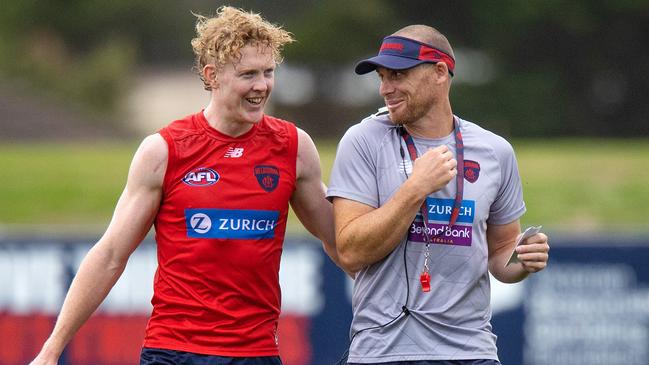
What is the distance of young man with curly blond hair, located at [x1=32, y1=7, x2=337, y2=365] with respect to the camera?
4.69 metres

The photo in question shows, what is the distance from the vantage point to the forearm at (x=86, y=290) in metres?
4.77

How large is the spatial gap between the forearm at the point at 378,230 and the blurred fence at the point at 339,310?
5.20m

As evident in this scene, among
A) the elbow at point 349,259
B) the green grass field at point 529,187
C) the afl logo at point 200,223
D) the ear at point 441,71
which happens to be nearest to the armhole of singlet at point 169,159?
the afl logo at point 200,223

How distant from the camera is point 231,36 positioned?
A: 15.3 feet

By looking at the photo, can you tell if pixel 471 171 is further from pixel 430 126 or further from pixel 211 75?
pixel 211 75

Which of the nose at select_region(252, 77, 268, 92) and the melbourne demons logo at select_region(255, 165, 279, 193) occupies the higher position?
the nose at select_region(252, 77, 268, 92)

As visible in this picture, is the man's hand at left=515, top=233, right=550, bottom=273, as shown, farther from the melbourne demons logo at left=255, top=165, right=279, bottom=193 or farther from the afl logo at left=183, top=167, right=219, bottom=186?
the afl logo at left=183, top=167, right=219, bottom=186

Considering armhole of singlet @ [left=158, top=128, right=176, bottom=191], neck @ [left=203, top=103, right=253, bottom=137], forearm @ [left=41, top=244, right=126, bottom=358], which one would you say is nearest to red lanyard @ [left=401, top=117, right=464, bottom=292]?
neck @ [left=203, top=103, right=253, bottom=137]

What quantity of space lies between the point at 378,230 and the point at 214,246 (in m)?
0.67

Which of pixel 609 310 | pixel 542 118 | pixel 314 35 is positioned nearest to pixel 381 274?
pixel 609 310

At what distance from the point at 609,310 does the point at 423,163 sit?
229 inches

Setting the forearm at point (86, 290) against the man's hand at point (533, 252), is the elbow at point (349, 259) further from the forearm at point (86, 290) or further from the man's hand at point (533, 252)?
the forearm at point (86, 290)

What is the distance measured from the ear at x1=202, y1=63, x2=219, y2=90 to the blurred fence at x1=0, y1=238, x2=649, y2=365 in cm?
508

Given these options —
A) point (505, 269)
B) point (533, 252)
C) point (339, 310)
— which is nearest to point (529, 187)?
point (339, 310)
